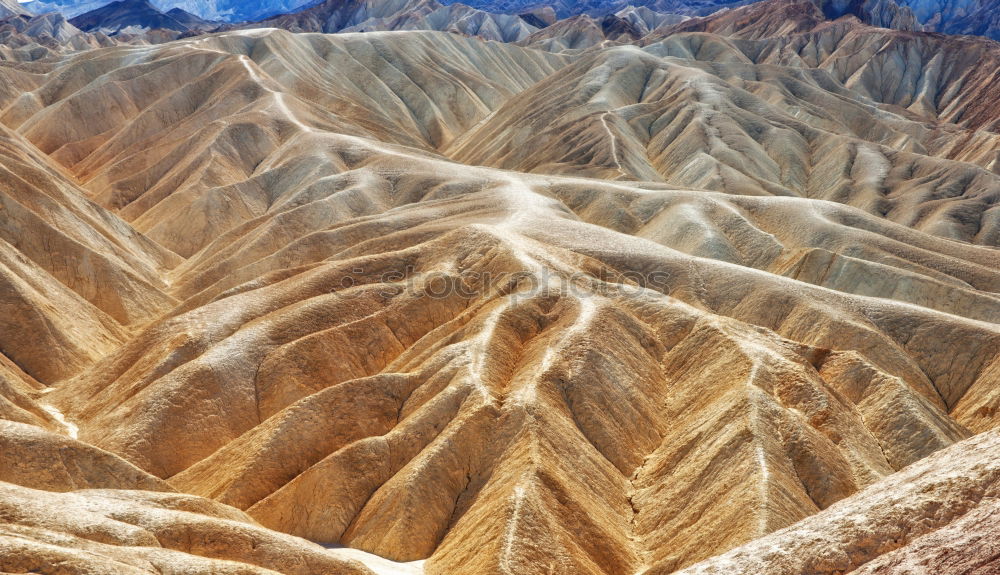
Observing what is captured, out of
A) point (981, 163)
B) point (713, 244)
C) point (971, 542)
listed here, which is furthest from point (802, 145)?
point (971, 542)

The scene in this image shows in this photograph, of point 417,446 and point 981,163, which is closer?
point 417,446

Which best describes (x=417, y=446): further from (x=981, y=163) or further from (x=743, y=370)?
(x=981, y=163)

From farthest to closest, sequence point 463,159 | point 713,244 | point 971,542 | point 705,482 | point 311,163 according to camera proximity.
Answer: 1. point 463,159
2. point 311,163
3. point 713,244
4. point 705,482
5. point 971,542

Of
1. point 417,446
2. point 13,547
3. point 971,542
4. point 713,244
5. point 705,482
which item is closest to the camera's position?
point 971,542

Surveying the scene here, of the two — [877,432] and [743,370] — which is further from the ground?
[743,370]

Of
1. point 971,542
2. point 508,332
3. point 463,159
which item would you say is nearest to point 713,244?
point 508,332

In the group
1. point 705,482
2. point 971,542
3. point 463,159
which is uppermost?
point 971,542
